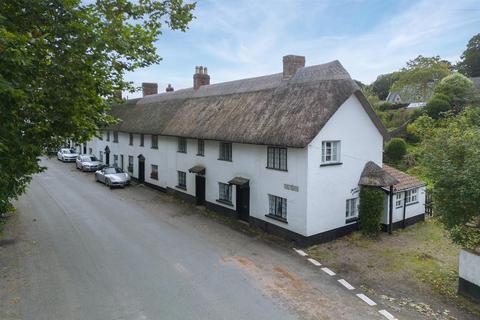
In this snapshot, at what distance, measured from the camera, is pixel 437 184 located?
10.7 meters

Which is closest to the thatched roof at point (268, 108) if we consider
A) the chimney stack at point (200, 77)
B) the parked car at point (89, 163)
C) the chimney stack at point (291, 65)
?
the chimney stack at point (291, 65)

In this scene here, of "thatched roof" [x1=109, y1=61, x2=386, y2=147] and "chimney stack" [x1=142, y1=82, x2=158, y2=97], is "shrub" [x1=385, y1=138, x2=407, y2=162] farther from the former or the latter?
"chimney stack" [x1=142, y1=82, x2=158, y2=97]

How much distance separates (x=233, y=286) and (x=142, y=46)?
8355 mm

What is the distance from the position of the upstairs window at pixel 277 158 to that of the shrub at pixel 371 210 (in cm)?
418

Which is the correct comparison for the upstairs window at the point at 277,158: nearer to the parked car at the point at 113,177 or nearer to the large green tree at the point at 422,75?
the parked car at the point at 113,177

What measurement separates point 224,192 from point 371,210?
321 inches

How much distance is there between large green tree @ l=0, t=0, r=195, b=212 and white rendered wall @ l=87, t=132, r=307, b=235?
7658 millimetres

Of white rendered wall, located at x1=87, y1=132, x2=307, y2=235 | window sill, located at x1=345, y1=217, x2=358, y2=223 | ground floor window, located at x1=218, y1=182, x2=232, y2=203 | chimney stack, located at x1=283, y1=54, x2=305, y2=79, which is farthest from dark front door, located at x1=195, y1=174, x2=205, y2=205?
window sill, located at x1=345, y1=217, x2=358, y2=223

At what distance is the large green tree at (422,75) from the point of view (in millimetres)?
45062

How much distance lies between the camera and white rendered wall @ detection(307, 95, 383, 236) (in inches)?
576

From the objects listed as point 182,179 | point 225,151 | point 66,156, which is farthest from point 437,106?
point 66,156

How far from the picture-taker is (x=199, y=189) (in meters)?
21.6

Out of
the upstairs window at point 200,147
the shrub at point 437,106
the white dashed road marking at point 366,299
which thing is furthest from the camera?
the shrub at point 437,106

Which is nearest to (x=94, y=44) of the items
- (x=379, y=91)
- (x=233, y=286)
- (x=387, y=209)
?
(x=233, y=286)
